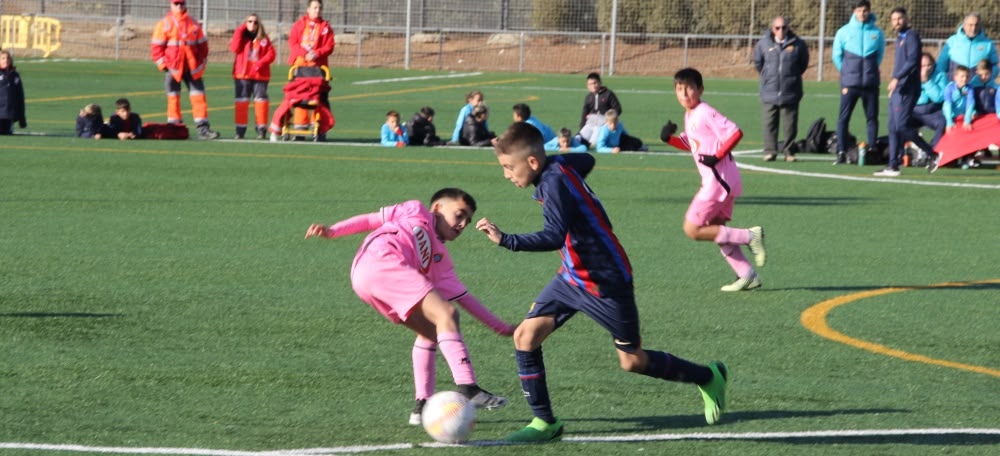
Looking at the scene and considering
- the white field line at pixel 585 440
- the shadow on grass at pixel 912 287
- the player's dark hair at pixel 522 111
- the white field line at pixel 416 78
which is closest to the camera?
the white field line at pixel 585 440

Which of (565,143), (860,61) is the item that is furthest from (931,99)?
(565,143)

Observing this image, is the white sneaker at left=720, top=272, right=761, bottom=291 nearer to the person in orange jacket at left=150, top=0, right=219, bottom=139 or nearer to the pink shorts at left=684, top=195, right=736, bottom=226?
the pink shorts at left=684, top=195, right=736, bottom=226

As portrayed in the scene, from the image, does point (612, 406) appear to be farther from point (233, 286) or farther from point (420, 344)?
point (233, 286)

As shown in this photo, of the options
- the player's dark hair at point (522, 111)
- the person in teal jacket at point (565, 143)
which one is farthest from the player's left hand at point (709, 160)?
the person in teal jacket at point (565, 143)

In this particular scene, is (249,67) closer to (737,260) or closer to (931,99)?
(931,99)

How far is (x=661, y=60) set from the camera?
4925 cm

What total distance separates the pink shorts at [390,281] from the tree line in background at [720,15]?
42.1m

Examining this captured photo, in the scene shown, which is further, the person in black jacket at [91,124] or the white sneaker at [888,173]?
the person in black jacket at [91,124]

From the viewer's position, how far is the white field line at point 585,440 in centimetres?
638

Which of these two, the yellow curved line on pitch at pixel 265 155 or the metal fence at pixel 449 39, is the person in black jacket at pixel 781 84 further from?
the metal fence at pixel 449 39

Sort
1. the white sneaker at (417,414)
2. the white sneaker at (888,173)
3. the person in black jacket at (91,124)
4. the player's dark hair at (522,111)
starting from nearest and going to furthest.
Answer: the white sneaker at (417,414) < the white sneaker at (888,173) < the player's dark hair at (522,111) < the person in black jacket at (91,124)

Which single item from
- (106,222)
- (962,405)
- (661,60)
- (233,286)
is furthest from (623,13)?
(962,405)

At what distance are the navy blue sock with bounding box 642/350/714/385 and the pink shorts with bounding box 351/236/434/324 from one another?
3.52 ft

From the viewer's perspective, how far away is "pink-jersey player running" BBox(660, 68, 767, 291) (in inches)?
443
